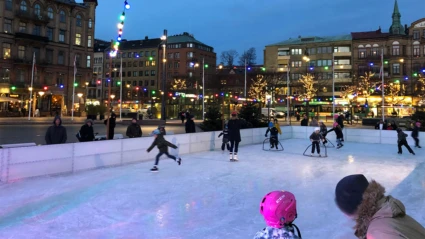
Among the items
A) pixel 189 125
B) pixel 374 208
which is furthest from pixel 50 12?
pixel 374 208

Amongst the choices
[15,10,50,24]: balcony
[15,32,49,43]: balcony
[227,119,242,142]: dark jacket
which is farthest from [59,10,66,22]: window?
[227,119,242,142]: dark jacket

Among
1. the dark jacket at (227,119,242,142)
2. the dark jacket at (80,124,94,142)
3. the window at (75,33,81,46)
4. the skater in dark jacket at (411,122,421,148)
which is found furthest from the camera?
the window at (75,33,81,46)

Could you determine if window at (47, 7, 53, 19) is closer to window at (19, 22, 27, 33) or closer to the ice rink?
window at (19, 22, 27, 33)

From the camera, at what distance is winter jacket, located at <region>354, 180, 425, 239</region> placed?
151cm

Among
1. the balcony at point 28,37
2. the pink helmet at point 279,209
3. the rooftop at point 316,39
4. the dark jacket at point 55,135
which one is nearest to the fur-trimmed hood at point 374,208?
the pink helmet at point 279,209

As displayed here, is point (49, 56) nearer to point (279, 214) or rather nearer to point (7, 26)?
point (7, 26)

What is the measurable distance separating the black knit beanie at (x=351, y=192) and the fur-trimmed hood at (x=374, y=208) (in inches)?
1.2

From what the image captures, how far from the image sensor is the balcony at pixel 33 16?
43.5m

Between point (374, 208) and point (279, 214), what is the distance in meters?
0.56

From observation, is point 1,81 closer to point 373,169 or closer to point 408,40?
point 373,169

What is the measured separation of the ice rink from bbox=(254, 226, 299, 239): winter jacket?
2.60 m

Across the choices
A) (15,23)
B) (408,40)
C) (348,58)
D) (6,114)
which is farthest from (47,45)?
(408,40)

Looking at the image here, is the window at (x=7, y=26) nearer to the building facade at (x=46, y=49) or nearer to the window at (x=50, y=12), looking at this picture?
the building facade at (x=46, y=49)

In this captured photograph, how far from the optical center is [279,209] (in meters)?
2.01
